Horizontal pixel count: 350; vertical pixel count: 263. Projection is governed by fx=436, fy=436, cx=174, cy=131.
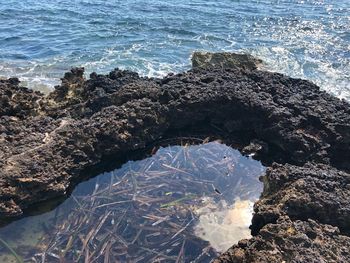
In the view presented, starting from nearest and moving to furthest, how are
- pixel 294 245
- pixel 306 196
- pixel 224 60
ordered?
pixel 294 245 < pixel 306 196 < pixel 224 60

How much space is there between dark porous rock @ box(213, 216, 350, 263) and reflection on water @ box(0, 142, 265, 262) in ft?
2.26

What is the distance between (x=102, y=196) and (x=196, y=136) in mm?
2034

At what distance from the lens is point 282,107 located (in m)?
7.05

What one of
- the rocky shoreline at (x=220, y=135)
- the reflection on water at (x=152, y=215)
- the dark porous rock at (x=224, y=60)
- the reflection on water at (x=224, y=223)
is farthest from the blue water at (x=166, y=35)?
the reflection on water at (x=224, y=223)

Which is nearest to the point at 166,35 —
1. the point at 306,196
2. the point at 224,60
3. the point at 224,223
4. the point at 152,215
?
the point at 224,60

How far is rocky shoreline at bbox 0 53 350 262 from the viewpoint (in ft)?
16.0

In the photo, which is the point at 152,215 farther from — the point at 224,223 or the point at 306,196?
the point at 306,196

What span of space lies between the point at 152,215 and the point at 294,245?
1.98m

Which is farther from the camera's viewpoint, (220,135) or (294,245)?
(220,135)

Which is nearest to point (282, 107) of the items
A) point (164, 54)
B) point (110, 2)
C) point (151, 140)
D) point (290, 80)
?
point (290, 80)

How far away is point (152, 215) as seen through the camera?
5.76m

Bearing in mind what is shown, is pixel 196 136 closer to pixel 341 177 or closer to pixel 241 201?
pixel 241 201

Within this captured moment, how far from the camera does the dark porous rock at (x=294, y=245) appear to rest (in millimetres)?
4395

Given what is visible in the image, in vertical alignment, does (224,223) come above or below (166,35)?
above
